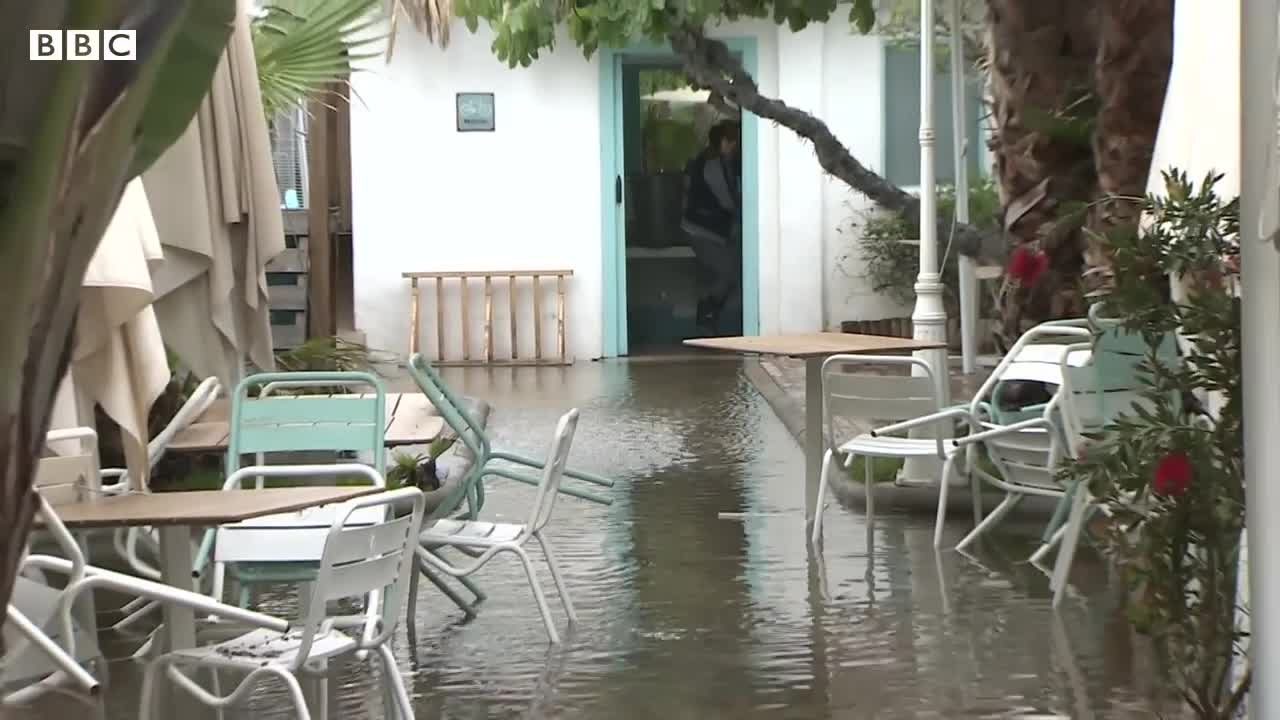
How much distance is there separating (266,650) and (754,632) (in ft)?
6.89

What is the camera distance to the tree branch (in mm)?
7938

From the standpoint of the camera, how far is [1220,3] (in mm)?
3730

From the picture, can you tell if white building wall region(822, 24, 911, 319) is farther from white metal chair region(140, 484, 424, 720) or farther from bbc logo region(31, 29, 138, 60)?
bbc logo region(31, 29, 138, 60)

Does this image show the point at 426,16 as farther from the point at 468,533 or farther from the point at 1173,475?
the point at 1173,475

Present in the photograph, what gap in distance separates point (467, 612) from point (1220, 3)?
3.06 metres

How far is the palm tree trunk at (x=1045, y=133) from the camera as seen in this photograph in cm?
773

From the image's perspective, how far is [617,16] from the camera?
8.05 metres

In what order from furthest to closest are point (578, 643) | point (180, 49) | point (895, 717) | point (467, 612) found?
point (467, 612), point (578, 643), point (895, 717), point (180, 49)

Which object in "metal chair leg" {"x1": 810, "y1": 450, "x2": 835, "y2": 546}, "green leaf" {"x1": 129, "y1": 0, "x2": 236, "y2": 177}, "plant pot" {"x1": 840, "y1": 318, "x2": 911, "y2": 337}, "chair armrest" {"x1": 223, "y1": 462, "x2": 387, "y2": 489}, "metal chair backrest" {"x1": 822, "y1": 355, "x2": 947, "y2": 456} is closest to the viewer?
"green leaf" {"x1": 129, "y1": 0, "x2": 236, "y2": 177}

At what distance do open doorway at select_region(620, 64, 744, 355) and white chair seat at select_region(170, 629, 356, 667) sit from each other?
462 inches

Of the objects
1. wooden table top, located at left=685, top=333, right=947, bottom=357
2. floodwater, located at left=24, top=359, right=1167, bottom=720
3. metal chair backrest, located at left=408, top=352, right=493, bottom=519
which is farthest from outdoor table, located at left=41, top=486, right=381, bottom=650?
wooden table top, located at left=685, top=333, right=947, bottom=357

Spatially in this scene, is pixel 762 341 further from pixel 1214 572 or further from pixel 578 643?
pixel 1214 572

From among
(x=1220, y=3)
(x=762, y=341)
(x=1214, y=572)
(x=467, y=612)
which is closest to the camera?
(x=1214, y=572)

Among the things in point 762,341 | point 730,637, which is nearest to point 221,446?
point 730,637
